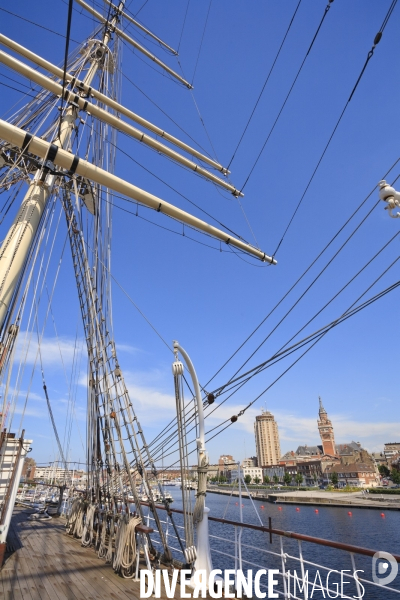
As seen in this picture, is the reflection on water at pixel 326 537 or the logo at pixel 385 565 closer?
the logo at pixel 385 565

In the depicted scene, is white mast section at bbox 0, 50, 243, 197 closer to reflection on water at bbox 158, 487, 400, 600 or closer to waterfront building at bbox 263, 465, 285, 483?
reflection on water at bbox 158, 487, 400, 600

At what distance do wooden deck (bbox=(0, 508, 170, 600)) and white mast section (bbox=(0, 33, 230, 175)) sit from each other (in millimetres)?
12109

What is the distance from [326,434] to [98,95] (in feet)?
A: 468

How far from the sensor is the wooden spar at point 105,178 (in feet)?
23.6

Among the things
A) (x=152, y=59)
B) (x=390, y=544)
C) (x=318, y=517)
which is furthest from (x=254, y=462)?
(x=152, y=59)

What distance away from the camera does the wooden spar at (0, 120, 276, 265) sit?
23.6 ft

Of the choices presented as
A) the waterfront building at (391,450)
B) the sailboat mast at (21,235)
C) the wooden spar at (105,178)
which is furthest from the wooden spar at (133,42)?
the waterfront building at (391,450)

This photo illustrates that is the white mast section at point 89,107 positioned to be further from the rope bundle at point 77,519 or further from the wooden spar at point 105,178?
the rope bundle at point 77,519

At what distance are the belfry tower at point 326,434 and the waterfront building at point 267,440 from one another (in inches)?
838

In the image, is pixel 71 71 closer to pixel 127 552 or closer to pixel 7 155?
pixel 7 155

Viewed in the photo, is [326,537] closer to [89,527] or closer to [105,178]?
[89,527]

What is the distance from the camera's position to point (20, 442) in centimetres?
643

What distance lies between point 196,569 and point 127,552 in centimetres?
119

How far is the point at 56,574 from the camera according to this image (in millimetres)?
5176
